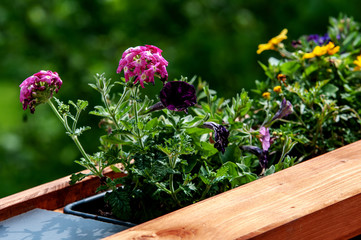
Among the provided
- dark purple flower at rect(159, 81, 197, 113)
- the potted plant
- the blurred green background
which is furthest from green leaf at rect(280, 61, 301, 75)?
the blurred green background

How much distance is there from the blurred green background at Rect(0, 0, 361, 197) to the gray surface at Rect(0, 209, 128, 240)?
2.33 meters

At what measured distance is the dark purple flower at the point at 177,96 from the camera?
134cm

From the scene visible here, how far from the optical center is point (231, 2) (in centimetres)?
453

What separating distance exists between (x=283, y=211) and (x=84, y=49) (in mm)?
3090

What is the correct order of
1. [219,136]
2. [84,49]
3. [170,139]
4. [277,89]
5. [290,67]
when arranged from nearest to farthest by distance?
[170,139] → [219,136] → [277,89] → [290,67] → [84,49]

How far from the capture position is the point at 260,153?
1624 millimetres

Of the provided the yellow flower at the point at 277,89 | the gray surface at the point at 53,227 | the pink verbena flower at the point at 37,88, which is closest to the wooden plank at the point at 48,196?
the gray surface at the point at 53,227

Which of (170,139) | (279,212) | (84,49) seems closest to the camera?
(279,212)

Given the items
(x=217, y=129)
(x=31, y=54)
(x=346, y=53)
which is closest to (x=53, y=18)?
(x=31, y=54)

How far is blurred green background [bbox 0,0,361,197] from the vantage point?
12.8 feet

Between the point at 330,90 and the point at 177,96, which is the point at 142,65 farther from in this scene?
the point at 330,90

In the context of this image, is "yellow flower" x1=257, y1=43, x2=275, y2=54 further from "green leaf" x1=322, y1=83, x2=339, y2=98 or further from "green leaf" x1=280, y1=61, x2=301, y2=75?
"green leaf" x1=322, y1=83, x2=339, y2=98

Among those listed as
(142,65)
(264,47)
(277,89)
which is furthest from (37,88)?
(264,47)

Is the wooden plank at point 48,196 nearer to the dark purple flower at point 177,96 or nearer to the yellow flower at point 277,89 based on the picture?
the dark purple flower at point 177,96
